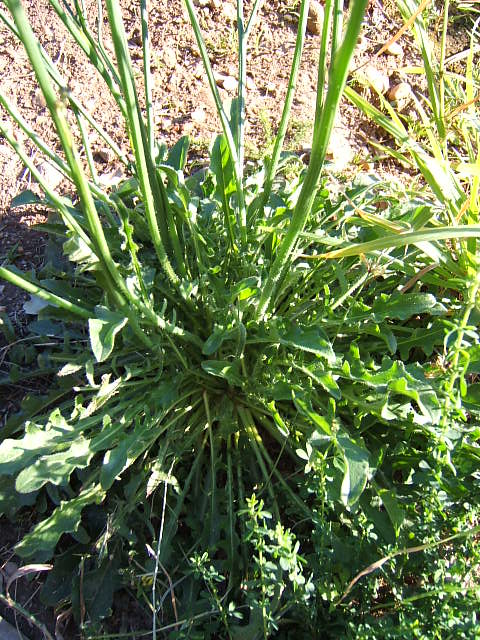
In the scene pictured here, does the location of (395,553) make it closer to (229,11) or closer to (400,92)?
(400,92)

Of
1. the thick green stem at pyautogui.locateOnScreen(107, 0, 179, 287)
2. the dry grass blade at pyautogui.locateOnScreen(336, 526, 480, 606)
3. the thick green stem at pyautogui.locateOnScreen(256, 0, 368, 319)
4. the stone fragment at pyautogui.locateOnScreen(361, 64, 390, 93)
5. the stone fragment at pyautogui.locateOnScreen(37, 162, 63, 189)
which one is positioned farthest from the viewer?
the stone fragment at pyautogui.locateOnScreen(361, 64, 390, 93)

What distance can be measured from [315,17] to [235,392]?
166 centimetres

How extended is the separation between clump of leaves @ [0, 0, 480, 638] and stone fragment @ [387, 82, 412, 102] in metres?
0.92

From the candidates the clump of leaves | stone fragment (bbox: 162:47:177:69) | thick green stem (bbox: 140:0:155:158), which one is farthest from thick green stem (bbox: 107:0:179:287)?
stone fragment (bbox: 162:47:177:69)

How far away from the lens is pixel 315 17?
97.0 inches

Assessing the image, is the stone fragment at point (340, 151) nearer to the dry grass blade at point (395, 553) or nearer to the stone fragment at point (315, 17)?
the stone fragment at point (315, 17)

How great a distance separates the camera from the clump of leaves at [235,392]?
124 cm

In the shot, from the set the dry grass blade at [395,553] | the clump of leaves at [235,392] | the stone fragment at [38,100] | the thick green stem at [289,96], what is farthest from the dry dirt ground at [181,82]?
the dry grass blade at [395,553]

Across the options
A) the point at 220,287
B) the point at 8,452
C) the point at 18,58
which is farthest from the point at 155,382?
the point at 18,58

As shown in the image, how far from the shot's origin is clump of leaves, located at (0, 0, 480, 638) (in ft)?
4.06

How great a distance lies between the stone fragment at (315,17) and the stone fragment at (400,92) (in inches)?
15.7

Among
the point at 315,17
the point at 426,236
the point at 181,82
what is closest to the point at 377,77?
the point at 315,17

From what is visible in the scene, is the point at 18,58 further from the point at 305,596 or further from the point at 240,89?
the point at 305,596

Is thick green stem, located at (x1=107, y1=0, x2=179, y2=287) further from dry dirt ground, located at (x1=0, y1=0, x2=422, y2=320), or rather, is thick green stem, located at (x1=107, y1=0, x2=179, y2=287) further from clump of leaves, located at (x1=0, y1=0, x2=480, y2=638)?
dry dirt ground, located at (x1=0, y1=0, x2=422, y2=320)
